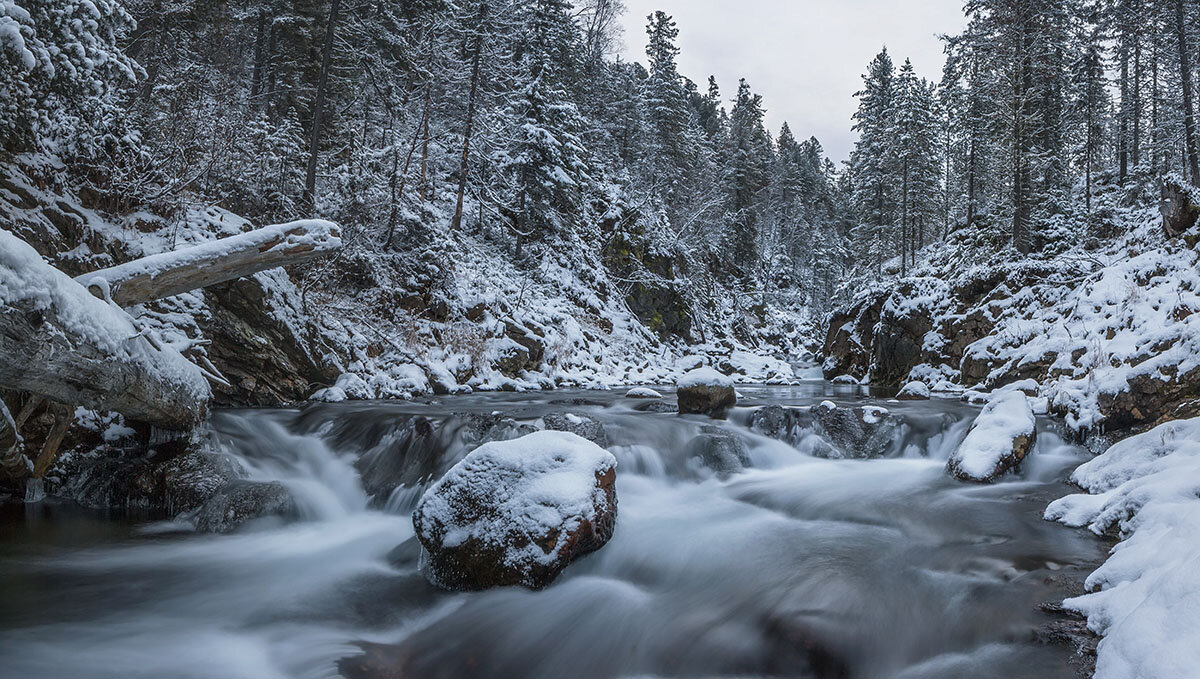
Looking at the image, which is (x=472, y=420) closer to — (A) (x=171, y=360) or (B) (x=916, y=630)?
(A) (x=171, y=360)

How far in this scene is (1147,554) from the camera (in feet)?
10.7

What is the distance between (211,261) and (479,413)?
3.99 metres

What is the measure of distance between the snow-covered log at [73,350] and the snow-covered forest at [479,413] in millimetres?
28

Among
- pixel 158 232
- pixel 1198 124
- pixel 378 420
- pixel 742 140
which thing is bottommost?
pixel 378 420

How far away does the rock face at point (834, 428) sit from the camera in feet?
28.7

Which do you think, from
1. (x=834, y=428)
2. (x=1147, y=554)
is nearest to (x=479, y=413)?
(x=834, y=428)

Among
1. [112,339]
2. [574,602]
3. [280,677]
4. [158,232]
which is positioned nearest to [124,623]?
[280,677]

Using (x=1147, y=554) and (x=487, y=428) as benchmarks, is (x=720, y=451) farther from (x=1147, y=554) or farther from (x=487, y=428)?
(x=1147, y=554)

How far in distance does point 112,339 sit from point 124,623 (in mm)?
2263

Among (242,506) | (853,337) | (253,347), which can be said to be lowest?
(242,506)

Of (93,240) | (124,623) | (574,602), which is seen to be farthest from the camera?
(93,240)

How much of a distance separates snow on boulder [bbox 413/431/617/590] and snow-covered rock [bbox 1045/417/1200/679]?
10.5 ft

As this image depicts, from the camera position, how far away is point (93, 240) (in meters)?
7.70

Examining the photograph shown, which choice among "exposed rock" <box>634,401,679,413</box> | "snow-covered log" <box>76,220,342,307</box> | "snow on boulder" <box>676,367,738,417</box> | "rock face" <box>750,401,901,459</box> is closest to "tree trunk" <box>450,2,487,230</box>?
"exposed rock" <box>634,401,679,413</box>
